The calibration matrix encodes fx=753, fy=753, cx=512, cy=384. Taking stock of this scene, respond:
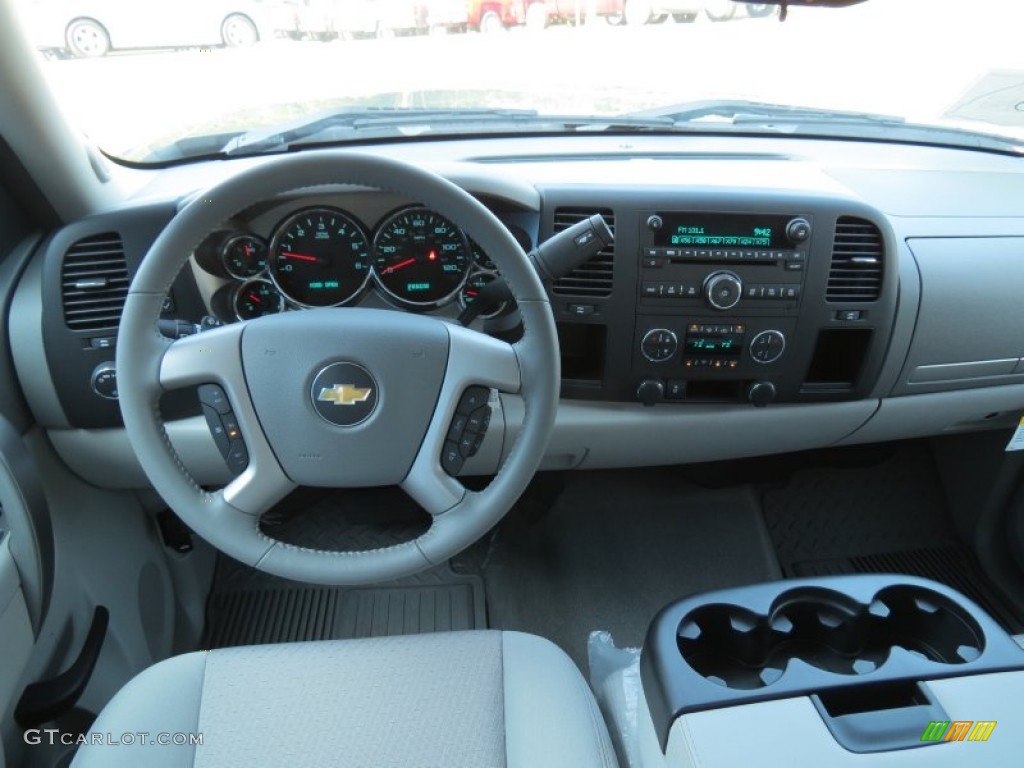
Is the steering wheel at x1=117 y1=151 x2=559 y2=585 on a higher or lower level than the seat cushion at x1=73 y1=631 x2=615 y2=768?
higher

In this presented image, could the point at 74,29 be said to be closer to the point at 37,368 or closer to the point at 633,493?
the point at 37,368

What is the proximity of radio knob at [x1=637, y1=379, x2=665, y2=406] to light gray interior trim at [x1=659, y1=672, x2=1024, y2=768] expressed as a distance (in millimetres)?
769

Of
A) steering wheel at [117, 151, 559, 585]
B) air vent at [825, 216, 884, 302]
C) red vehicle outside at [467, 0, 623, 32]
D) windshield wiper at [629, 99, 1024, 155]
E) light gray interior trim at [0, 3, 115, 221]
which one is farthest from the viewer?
windshield wiper at [629, 99, 1024, 155]

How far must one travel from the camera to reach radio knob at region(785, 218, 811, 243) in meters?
1.61

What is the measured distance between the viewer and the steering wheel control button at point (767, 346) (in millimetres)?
1699

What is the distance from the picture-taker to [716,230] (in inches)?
63.7

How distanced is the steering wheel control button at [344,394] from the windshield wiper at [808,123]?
123 centimetres

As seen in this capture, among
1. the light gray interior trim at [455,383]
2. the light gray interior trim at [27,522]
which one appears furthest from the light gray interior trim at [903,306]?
the light gray interior trim at [27,522]

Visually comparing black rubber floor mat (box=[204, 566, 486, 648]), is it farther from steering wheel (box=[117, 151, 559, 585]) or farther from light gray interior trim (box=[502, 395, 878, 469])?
steering wheel (box=[117, 151, 559, 585])

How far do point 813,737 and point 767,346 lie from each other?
89 centimetres

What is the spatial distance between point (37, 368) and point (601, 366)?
1.21 m

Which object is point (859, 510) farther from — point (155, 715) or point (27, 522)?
point (27, 522)

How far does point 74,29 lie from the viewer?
1.70m

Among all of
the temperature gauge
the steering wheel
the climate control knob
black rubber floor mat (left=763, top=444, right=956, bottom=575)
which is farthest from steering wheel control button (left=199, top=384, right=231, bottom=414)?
black rubber floor mat (left=763, top=444, right=956, bottom=575)
